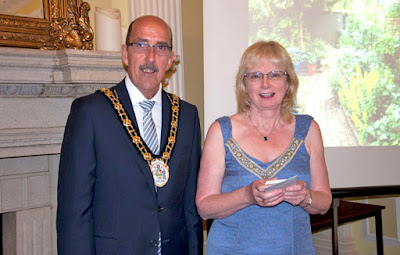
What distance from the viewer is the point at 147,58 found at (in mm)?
1630

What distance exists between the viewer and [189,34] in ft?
8.70

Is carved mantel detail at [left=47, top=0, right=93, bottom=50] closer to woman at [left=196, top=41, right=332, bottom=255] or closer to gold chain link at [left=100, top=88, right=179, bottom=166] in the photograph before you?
gold chain link at [left=100, top=88, right=179, bottom=166]

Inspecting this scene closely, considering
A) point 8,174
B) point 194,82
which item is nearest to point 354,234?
point 194,82

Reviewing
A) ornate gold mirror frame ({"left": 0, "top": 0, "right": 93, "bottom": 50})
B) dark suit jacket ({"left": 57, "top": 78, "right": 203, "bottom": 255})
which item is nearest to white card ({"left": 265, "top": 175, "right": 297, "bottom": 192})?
dark suit jacket ({"left": 57, "top": 78, "right": 203, "bottom": 255})

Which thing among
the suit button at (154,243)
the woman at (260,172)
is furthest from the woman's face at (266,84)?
the suit button at (154,243)

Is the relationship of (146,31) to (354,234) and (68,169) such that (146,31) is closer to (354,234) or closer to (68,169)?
(68,169)

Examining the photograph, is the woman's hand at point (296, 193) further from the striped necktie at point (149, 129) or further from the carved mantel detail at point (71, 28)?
the carved mantel detail at point (71, 28)

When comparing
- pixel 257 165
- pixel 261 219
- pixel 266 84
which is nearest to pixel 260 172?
pixel 257 165

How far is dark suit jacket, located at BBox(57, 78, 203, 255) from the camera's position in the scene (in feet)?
5.00

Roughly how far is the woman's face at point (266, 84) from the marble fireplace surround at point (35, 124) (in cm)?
72

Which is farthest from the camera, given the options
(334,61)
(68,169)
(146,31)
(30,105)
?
(334,61)

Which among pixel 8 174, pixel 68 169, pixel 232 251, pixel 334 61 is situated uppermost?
pixel 334 61

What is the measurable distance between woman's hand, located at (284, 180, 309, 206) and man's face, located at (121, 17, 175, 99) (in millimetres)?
617

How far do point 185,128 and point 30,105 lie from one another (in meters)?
0.85
